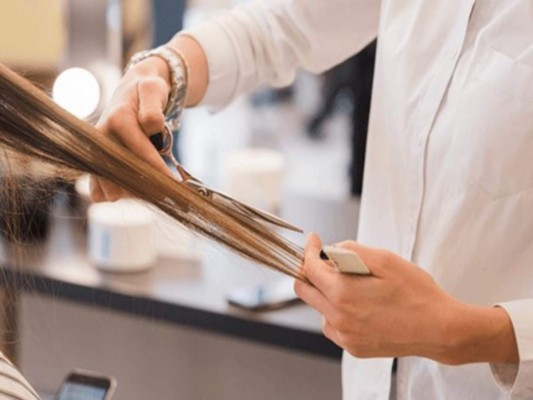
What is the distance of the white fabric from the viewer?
1.16 meters

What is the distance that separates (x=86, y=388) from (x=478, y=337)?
55 centimetres

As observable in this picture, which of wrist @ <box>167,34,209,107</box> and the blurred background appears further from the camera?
the blurred background

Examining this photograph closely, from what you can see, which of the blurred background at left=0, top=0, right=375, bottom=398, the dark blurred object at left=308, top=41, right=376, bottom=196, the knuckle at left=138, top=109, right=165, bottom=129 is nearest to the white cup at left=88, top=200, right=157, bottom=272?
the blurred background at left=0, top=0, right=375, bottom=398

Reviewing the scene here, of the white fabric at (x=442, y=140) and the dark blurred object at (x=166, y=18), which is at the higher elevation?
the dark blurred object at (x=166, y=18)

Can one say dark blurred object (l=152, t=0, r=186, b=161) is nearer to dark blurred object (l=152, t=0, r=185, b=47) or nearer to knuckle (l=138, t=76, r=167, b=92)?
dark blurred object (l=152, t=0, r=185, b=47)

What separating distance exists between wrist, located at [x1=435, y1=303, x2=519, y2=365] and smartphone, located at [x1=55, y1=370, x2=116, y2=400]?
47 centimetres

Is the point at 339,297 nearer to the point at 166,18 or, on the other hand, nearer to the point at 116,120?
the point at 116,120

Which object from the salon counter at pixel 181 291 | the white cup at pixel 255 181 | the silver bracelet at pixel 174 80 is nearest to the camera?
the silver bracelet at pixel 174 80

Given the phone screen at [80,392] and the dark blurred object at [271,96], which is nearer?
the phone screen at [80,392]

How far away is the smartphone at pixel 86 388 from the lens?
1.30 m

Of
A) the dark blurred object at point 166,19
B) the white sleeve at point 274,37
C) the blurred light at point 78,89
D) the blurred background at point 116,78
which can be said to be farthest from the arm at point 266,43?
the dark blurred object at point 166,19

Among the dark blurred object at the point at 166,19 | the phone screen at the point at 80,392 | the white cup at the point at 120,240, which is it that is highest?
the dark blurred object at the point at 166,19

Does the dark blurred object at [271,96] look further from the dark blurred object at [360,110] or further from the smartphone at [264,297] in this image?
the smartphone at [264,297]

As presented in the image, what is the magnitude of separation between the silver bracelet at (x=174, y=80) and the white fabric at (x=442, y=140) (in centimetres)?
7
